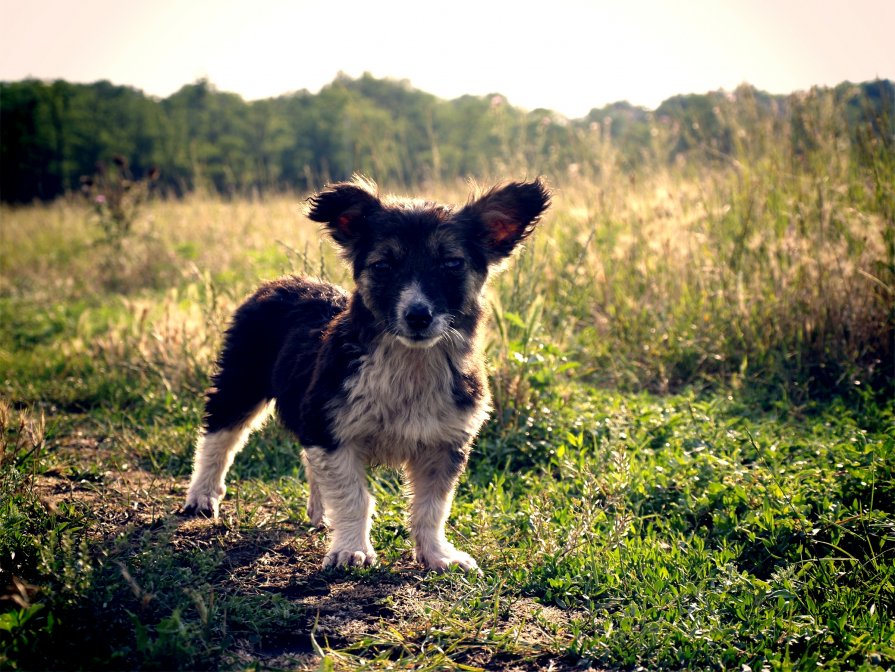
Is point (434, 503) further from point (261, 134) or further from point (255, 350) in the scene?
point (261, 134)

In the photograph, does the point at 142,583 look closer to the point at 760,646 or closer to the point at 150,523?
the point at 150,523

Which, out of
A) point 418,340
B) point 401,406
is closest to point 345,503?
point 401,406

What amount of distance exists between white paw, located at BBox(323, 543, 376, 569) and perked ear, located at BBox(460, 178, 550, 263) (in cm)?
175

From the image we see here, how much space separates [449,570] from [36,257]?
15.2 meters

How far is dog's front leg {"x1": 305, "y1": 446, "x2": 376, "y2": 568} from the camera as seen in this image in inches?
149

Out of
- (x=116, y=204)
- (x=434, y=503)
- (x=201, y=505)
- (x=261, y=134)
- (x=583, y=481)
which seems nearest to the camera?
(x=434, y=503)

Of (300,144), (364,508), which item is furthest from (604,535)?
(300,144)

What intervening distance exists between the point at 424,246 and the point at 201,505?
211cm

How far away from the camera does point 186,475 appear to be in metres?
5.32

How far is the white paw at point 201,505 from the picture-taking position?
4531 millimetres

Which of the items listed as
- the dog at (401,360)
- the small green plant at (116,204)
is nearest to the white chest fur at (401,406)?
the dog at (401,360)

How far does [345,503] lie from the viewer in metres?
3.79

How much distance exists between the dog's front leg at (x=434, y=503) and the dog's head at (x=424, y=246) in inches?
25.9

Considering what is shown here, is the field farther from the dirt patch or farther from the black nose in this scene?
the black nose
